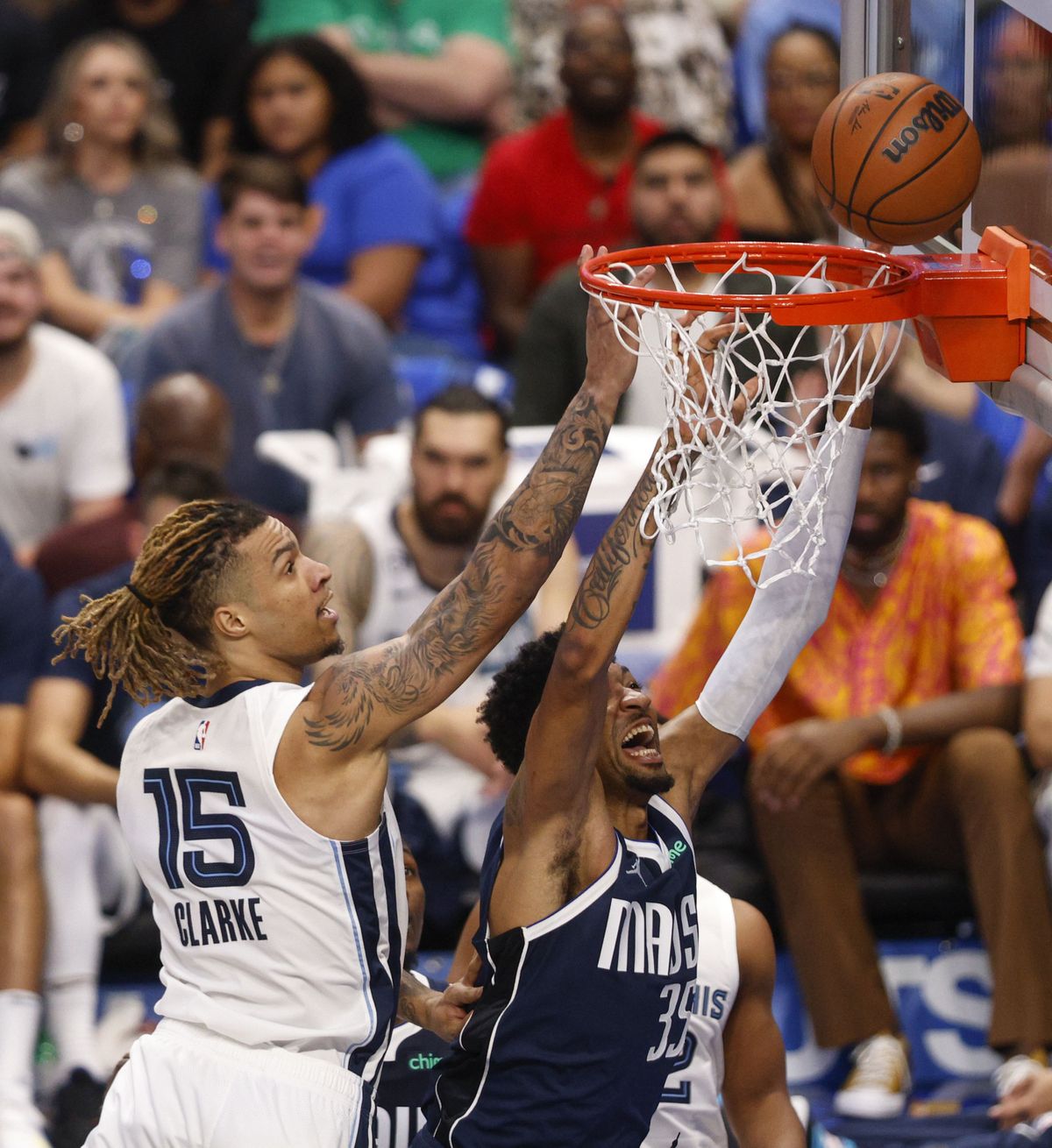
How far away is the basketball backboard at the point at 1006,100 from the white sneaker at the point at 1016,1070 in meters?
2.29

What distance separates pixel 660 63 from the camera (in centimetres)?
813

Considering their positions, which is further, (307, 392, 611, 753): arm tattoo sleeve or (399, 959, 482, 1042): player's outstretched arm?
(399, 959, 482, 1042): player's outstretched arm

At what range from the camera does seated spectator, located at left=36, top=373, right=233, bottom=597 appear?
5820mm

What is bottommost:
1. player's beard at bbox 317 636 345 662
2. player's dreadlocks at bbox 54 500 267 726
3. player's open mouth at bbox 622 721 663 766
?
player's open mouth at bbox 622 721 663 766

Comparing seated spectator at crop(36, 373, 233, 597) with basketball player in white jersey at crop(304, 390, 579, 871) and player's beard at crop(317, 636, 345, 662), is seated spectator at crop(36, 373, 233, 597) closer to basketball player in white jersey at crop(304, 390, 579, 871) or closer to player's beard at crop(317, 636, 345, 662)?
basketball player in white jersey at crop(304, 390, 579, 871)

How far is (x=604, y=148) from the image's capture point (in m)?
7.54

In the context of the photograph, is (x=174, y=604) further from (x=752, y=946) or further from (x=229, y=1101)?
(x=752, y=946)

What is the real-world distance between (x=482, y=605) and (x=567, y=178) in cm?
469

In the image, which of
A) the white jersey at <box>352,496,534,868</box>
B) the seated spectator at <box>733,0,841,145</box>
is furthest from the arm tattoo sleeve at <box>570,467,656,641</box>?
the seated spectator at <box>733,0,841,145</box>

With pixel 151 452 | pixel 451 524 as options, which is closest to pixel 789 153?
pixel 451 524

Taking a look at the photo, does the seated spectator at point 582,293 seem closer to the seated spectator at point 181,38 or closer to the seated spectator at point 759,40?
the seated spectator at point 759,40

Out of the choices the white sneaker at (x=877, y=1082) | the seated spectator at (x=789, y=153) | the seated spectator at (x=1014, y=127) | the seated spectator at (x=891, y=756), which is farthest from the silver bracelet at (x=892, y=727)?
the seated spectator at (x=789, y=153)

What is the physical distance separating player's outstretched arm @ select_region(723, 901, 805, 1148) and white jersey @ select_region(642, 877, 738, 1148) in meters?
0.03

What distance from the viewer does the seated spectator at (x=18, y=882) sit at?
193 inches
